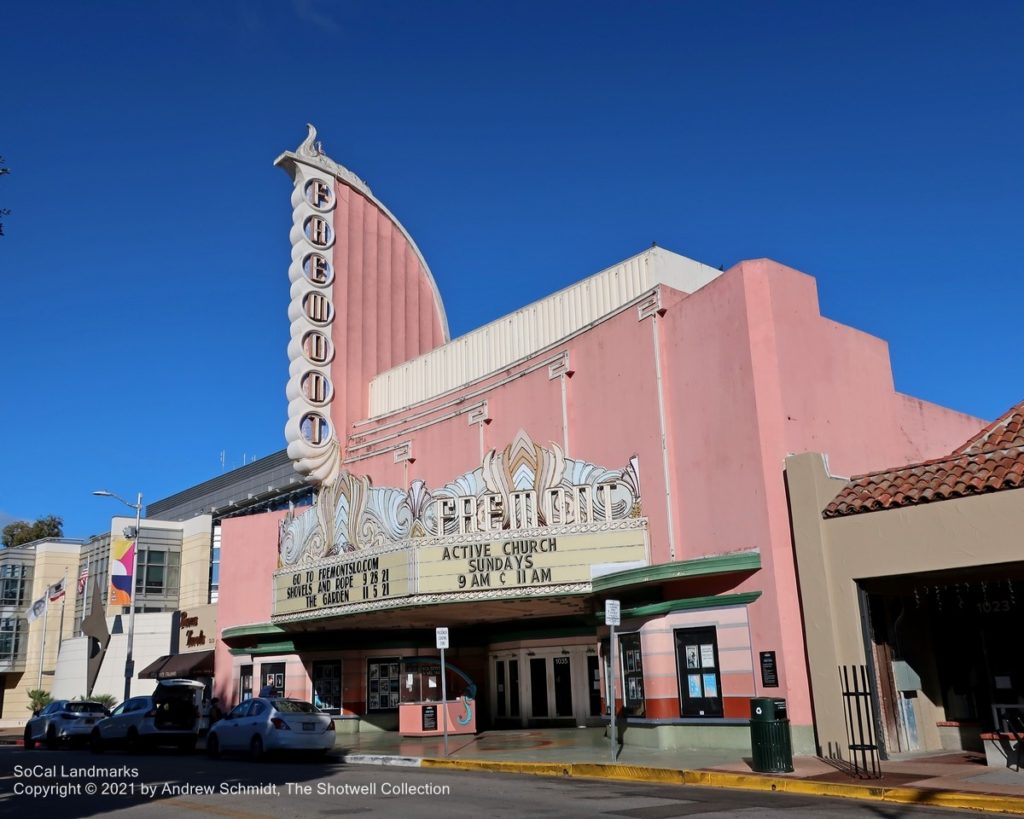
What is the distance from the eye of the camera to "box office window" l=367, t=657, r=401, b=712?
28906mm

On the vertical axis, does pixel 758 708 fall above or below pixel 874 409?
below

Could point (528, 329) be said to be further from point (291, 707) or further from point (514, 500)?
point (291, 707)

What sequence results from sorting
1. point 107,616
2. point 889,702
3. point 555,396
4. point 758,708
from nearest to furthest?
point 758,708
point 889,702
point 555,396
point 107,616

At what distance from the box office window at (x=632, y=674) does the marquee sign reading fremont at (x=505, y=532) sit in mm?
1513

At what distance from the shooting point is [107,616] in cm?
5147

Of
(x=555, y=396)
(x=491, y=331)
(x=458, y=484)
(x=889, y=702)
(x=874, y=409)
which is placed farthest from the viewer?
(x=491, y=331)

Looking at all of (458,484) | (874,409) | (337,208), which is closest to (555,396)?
(458,484)

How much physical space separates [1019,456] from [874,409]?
5691 mm

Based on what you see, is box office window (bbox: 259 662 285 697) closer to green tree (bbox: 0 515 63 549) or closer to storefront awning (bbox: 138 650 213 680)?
storefront awning (bbox: 138 650 213 680)

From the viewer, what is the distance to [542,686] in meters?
27.7

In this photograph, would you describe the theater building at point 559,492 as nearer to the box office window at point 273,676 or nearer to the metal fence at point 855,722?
the box office window at point 273,676

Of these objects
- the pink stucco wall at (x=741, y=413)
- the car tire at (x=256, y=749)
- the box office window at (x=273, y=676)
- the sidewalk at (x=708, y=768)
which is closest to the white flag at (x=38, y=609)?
the box office window at (x=273, y=676)

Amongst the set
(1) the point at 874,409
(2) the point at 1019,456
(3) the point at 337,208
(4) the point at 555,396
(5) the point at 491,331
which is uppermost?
(3) the point at 337,208

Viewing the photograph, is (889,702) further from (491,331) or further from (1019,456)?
(491,331)
